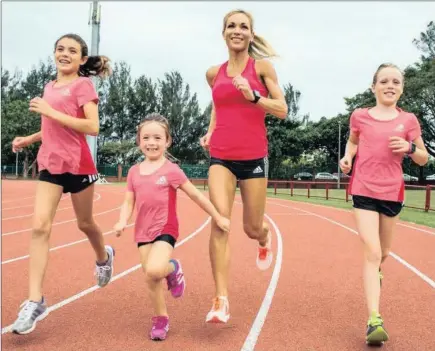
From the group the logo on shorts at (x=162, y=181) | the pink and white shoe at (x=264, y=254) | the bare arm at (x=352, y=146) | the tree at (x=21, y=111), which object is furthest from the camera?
the tree at (x=21, y=111)

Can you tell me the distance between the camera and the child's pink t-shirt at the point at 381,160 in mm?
3619

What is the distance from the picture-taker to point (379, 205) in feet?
12.1

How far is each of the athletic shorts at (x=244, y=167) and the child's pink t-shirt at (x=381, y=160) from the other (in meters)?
0.71

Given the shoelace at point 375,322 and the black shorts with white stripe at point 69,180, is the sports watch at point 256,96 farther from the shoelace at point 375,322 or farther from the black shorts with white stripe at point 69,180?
the shoelace at point 375,322

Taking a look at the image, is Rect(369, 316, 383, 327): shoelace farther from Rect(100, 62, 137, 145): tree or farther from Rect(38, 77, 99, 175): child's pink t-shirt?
Rect(100, 62, 137, 145): tree

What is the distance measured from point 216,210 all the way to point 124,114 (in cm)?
5870

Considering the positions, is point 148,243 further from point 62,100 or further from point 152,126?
point 62,100

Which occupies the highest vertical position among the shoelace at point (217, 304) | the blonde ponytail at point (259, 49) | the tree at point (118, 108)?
the tree at point (118, 108)

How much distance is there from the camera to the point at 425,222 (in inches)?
500

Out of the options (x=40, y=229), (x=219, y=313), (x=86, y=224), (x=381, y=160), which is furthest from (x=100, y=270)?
(x=381, y=160)

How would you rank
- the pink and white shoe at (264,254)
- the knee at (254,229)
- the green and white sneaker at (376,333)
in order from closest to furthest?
the green and white sneaker at (376,333) < the knee at (254,229) < the pink and white shoe at (264,254)

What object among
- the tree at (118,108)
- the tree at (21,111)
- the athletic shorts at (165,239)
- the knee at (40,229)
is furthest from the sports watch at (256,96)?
the tree at (118,108)

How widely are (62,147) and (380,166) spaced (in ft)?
7.45

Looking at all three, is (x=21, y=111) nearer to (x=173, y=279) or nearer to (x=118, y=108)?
(x=118, y=108)
